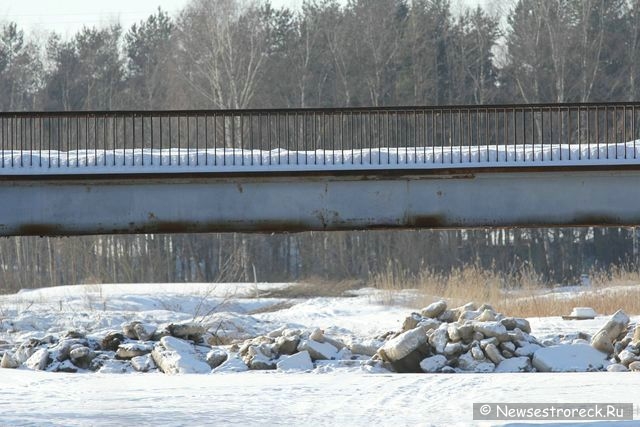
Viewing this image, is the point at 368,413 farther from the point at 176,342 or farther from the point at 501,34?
the point at 501,34

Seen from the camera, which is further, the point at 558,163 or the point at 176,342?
the point at 558,163

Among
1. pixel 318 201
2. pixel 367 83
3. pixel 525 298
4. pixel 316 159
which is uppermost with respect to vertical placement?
pixel 367 83

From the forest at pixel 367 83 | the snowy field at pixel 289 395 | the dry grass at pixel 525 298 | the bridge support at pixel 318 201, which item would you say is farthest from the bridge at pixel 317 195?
the forest at pixel 367 83

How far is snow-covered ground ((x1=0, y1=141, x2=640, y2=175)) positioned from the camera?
21188mm

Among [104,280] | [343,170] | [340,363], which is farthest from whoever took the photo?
[104,280]

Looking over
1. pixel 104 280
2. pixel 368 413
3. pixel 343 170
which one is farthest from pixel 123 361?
pixel 104 280

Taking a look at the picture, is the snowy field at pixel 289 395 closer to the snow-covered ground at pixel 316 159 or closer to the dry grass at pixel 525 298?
the snow-covered ground at pixel 316 159

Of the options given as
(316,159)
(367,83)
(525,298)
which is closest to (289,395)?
(316,159)

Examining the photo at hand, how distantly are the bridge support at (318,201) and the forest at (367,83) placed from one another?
27554 millimetres

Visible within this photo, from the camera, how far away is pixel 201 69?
51.5 metres

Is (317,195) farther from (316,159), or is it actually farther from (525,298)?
(525,298)

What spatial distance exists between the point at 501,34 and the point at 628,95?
21.5ft

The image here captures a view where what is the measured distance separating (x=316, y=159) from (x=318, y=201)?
0.72 metres

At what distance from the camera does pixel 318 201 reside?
70.1 ft
